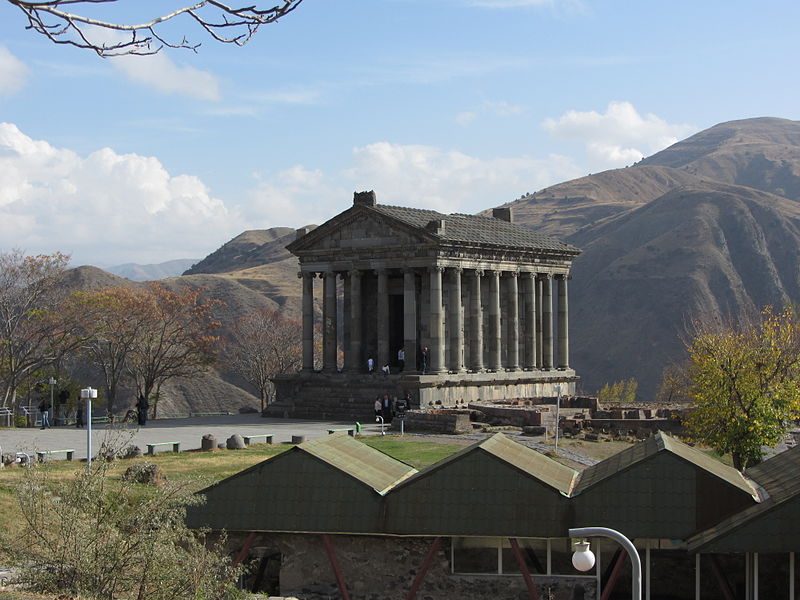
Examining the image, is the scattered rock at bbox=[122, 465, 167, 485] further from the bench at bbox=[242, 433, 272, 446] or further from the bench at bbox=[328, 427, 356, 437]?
the bench at bbox=[328, 427, 356, 437]

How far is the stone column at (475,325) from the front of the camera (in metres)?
61.7

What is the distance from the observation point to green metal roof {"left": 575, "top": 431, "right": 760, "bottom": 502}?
1995 cm

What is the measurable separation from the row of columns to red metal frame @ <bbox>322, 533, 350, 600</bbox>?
3765 cm

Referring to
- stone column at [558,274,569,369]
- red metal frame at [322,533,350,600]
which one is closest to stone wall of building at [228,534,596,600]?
red metal frame at [322,533,350,600]

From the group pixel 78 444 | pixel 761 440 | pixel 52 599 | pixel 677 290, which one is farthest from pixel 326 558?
pixel 677 290

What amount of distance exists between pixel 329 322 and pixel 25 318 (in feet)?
65.0

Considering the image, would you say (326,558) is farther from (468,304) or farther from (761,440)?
(468,304)

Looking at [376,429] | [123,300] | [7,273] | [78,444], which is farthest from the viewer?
[123,300]

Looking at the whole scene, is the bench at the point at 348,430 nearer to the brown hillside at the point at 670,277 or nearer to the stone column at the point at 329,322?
the stone column at the point at 329,322

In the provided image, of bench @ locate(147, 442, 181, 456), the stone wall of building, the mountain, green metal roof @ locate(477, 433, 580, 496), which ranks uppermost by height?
the mountain

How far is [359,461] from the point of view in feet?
72.4

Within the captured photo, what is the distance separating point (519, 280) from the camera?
223 feet

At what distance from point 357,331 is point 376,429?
44.1 ft

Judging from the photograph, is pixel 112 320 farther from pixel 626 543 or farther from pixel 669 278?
pixel 669 278
